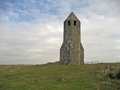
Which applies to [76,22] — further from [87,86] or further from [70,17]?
[87,86]

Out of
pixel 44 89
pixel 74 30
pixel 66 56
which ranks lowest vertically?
pixel 44 89

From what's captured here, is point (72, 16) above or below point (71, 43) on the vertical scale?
above

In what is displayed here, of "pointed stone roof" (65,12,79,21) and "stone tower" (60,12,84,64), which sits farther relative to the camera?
"pointed stone roof" (65,12,79,21)

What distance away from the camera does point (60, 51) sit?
250 feet

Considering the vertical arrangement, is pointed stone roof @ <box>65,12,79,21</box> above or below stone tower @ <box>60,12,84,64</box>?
above

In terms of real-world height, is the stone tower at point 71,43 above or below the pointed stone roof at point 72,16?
below

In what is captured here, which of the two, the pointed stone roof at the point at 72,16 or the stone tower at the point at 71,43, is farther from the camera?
the pointed stone roof at the point at 72,16

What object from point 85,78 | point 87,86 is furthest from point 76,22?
point 87,86

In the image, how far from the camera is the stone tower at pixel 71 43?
238 feet

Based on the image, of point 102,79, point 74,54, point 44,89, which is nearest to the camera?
point 44,89

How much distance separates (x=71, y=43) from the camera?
73062 millimetres

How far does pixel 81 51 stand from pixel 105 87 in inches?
1740

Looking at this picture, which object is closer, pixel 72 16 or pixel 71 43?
pixel 71 43

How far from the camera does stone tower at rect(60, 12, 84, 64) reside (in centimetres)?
7269
